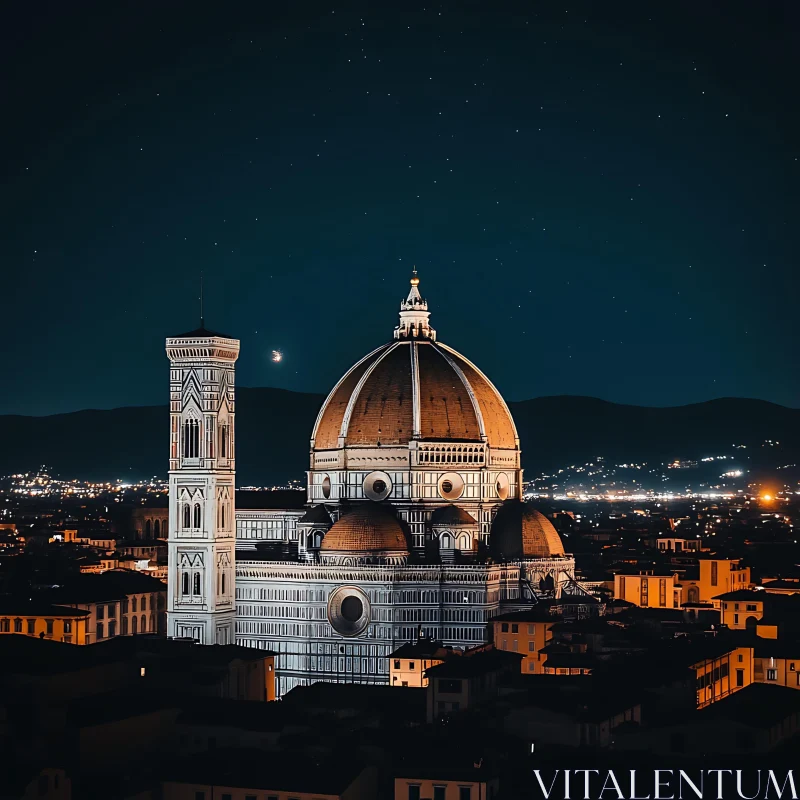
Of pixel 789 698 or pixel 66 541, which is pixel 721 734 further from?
pixel 66 541

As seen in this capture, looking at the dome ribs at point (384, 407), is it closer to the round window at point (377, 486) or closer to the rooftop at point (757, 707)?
the round window at point (377, 486)

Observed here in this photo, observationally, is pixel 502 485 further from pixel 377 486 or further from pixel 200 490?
pixel 200 490

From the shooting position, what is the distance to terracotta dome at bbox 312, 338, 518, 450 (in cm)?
10462

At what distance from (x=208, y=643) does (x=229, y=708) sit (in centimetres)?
2749

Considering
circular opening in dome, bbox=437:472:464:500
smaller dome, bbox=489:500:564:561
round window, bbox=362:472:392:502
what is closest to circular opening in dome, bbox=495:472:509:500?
circular opening in dome, bbox=437:472:464:500

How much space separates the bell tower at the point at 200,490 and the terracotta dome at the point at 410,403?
7579mm

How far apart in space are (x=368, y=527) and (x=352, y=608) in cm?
365

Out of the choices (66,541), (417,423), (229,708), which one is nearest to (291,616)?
(417,423)

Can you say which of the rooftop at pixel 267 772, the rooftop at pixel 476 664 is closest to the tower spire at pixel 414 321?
the rooftop at pixel 476 664

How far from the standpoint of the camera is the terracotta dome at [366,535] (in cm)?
9831

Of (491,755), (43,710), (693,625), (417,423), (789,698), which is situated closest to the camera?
(491,755)

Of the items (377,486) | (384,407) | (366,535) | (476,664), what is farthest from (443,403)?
(476,664)

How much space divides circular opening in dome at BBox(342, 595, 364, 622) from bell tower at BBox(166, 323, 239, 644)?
5.39 m

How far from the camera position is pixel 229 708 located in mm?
69438
